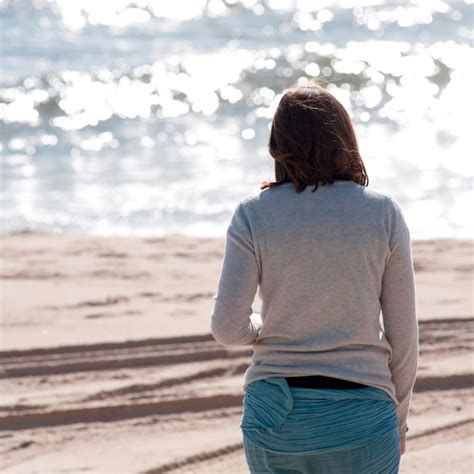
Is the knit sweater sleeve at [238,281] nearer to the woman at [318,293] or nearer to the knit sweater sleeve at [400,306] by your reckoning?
the woman at [318,293]

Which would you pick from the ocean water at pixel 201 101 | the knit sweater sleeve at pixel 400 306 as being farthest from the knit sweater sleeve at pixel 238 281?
the ocean water at pixel 201 101

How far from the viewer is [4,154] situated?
1298 centimetres

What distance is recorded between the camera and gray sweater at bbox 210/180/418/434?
2365 millimetres

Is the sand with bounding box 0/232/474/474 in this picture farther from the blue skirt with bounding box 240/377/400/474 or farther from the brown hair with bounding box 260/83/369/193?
the brown hair with bounding box 260/83/369/193

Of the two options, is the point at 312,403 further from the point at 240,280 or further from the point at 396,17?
the point at 396,17

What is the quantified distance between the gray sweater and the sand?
1.90 m

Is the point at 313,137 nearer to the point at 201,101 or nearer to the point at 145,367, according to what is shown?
the point at 145,367

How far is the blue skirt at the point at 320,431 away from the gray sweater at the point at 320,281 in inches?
1.8

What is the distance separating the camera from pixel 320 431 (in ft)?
7.77

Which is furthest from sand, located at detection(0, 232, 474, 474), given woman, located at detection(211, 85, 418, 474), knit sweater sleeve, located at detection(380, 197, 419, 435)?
woman, located at detection(211, 85, 418, 474)

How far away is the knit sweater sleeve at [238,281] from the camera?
2.38 m

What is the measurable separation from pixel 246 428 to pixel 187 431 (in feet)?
7.44

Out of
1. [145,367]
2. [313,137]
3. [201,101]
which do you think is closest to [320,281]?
[313,137]

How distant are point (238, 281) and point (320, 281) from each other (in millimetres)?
184
